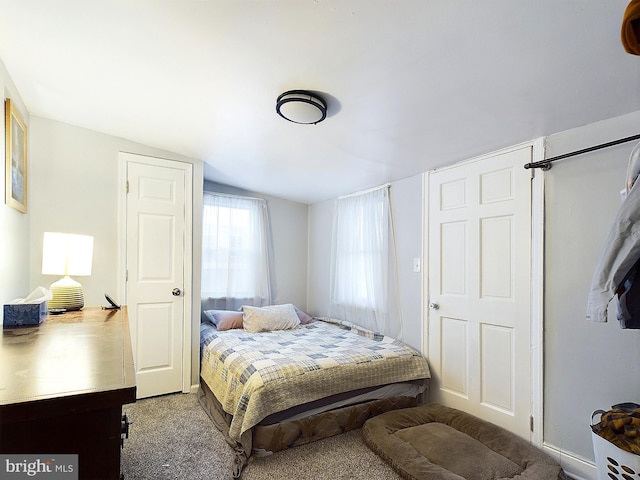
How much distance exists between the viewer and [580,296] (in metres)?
1.94

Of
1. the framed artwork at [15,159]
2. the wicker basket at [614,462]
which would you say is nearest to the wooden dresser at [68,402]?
the framed artwork at [15,159]

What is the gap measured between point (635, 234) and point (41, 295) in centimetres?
268

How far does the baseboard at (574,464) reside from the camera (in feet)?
6.08

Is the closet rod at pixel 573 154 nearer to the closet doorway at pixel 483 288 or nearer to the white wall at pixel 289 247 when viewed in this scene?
the closet doorway at pixel 483 288

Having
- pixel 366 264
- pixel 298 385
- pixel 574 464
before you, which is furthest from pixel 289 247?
pixel 574 464

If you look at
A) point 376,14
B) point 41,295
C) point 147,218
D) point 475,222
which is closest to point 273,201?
point 147,218

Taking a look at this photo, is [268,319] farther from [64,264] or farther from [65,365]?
[65,365]

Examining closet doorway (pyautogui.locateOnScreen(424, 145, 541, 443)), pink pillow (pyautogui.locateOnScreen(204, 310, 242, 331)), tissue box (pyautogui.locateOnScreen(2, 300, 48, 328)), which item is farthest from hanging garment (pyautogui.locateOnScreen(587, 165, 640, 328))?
pink pillow (pyautogui.locateOnScreen(204, 310, 242, 331))

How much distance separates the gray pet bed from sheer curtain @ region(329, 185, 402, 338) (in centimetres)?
87

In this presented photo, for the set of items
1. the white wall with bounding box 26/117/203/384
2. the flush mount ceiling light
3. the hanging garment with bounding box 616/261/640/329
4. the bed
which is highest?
the flush mount ceiling light

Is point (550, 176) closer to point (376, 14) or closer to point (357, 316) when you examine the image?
point (376, 14)

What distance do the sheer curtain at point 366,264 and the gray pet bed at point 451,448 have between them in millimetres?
867

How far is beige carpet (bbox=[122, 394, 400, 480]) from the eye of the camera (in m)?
1.95

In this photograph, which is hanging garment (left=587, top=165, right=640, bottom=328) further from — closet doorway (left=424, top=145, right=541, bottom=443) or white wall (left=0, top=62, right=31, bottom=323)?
white wall (left=0, top=62, right=31, bottom=323)
